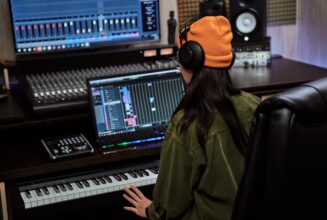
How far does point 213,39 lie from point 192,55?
0.30 feet

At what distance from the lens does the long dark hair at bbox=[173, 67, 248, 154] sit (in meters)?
1.62

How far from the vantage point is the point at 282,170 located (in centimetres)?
96

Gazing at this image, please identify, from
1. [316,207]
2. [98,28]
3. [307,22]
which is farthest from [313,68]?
[316,207]

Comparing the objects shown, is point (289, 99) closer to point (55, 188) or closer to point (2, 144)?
point (55, 188)

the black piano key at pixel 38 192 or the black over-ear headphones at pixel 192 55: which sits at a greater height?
the black over-ear headphones at pixel 192 55

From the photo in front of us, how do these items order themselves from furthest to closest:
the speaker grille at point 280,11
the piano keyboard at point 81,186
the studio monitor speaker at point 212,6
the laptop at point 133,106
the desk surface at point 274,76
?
the speaker grille at point 280,11 < the studio monitor speaker at point 212,6 < the desk surface at point 274,76 < the laptop at point 133,106 < the piano keyboard at point 81,186

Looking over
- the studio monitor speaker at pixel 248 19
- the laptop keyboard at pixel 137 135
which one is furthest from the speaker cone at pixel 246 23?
the laptop keyboard at pixel 137 135

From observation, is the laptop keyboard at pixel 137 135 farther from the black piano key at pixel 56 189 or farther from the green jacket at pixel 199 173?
the green jacket at pixel 199 173

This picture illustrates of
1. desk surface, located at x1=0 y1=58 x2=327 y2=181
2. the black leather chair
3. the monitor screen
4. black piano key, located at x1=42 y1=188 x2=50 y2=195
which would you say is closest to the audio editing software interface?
desk surface, located at x1=0 y1=58 x2=327 y2=181

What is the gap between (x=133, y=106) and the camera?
8.36 feet

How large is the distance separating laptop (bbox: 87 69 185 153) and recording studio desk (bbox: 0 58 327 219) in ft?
0.23

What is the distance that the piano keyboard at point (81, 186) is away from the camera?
2.27 m

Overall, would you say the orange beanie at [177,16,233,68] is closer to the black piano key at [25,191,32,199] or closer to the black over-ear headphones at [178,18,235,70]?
the black over-ear headphones at [178,18,235,70]

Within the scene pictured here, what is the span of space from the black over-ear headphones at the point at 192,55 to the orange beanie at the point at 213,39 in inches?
0.8
